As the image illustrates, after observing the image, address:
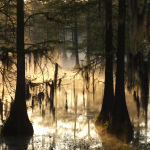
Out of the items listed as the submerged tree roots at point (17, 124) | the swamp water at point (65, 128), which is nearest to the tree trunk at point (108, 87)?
the swamp water at point (65, 128)

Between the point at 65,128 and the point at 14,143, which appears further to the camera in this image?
the point at 65,128

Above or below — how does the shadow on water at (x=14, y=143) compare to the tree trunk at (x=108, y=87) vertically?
below

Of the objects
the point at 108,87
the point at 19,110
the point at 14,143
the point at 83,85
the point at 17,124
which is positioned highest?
the point at 83,85

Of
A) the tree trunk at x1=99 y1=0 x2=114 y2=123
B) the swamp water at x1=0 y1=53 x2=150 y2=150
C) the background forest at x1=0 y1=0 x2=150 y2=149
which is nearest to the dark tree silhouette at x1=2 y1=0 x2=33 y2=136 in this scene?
the background forest at x1=0 y1=0 x2=150 y2=149

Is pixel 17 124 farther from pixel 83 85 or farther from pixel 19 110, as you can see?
pixel 83 85

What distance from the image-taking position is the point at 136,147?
12156 millimetres

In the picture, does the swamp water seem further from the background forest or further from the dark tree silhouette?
Answer: the dark tree silhouette

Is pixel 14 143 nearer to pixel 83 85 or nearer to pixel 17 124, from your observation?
pixel 17 124

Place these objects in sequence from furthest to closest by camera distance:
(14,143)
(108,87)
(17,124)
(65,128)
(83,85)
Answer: (108,87), (65,128), (83,85), (17,124), (14,143)

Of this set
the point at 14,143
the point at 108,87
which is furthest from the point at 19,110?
the point at 108,87

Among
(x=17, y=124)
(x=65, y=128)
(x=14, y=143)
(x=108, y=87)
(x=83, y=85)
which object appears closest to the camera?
(x=14, y=143)

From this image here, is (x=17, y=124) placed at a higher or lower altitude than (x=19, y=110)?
lower

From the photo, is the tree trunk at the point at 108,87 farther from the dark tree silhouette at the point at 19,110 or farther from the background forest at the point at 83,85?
the dark tree silhouette at the point at 19,110

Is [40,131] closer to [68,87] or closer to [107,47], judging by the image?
[107,47]
